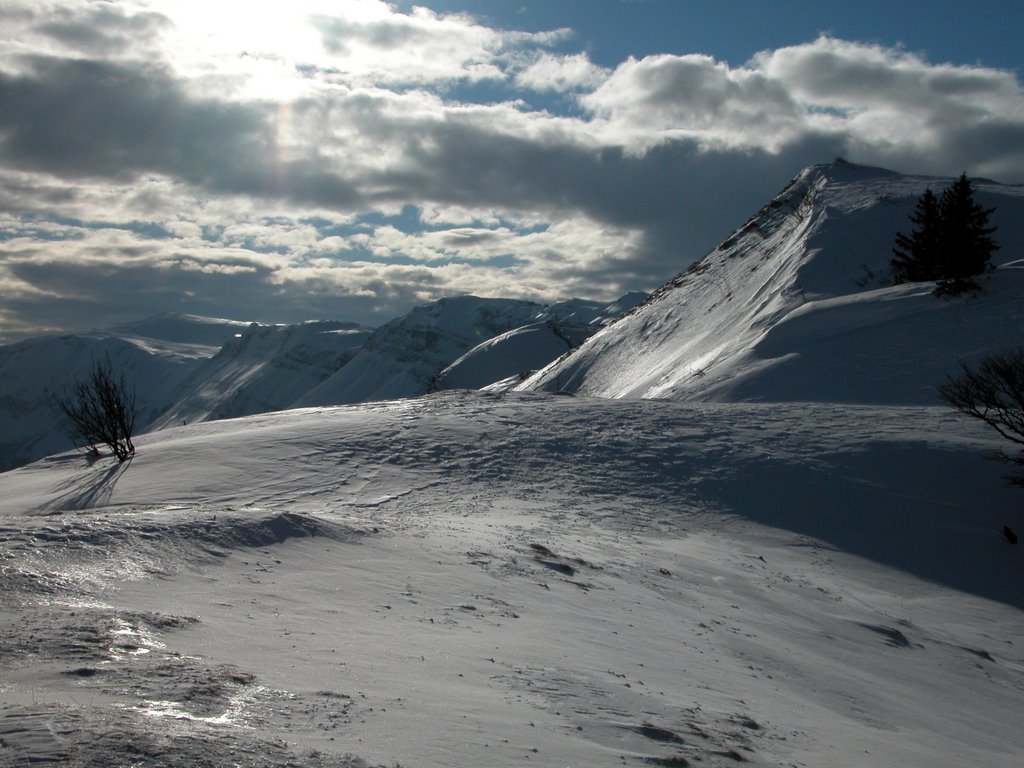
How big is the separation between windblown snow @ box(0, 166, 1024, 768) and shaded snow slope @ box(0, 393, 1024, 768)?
0.05m

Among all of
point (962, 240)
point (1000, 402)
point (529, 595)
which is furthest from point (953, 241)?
point (529, 595)

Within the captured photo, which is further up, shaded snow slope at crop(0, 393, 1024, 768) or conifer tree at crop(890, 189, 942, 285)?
conifer tree at crop(890, 189, 942, 285)

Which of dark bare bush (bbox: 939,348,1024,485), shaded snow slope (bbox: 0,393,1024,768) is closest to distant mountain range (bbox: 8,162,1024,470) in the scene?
shaded snow slope (bbox: 0,393,1024,768)

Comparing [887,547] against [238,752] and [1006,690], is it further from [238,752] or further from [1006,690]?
[238,752]

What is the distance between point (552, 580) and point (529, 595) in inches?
40.6

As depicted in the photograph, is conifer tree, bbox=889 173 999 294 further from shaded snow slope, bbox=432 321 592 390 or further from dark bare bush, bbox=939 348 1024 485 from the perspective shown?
shaded snow slope, bbox=432 321 592 390

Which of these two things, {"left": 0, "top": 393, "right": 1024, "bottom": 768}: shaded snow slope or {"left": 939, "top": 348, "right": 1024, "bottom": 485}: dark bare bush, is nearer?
{"left": 0, "top": 393, "right": 1024, "bottom": 768}: shaded snow slope

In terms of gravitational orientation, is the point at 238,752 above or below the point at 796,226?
below

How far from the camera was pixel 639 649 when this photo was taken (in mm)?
8734

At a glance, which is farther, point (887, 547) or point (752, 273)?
point (752, 273)

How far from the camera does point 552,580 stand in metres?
11.1

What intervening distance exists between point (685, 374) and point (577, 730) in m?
27.9

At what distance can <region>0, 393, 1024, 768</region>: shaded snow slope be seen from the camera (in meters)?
5.33

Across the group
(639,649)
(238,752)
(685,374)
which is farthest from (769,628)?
(685,374)
